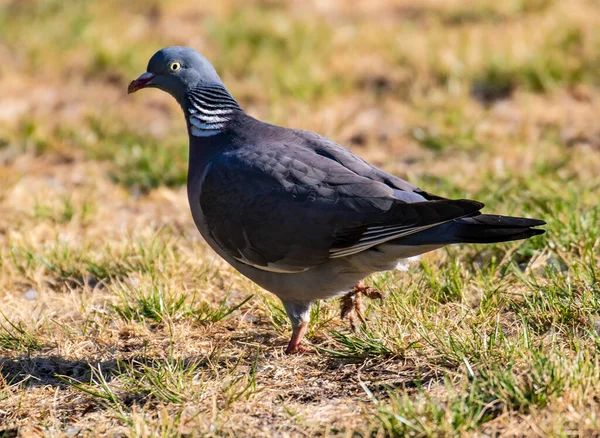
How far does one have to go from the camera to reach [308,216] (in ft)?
11.5

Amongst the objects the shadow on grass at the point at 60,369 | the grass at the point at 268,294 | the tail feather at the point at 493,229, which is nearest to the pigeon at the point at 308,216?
the tail feather at the point at 493,229

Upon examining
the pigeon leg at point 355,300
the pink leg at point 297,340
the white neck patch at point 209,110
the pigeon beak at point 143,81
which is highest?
the pigeon beak at point 143,81

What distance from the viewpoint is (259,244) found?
360 cm

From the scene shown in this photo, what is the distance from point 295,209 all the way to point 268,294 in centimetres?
84

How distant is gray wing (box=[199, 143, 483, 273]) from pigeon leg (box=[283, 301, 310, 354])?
19cm

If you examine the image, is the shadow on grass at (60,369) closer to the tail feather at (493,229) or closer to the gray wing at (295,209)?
the gray wing at (295,209)

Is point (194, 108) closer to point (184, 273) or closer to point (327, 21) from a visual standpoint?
point (184, 273)

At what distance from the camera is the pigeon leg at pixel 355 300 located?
3.84 m

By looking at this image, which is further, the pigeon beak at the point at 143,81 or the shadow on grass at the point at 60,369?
the pigeon beak at the point at 143,81

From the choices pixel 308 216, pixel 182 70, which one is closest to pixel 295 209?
pixel 308 216

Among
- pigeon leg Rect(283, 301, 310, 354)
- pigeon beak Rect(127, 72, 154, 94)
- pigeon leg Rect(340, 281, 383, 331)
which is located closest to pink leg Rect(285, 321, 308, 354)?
pigeon leg Rect(283, 301, 310, 354)

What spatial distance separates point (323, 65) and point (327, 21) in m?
1.25

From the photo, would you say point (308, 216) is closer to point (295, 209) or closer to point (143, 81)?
point (295, 209)

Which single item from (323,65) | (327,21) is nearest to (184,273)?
(323,65)
